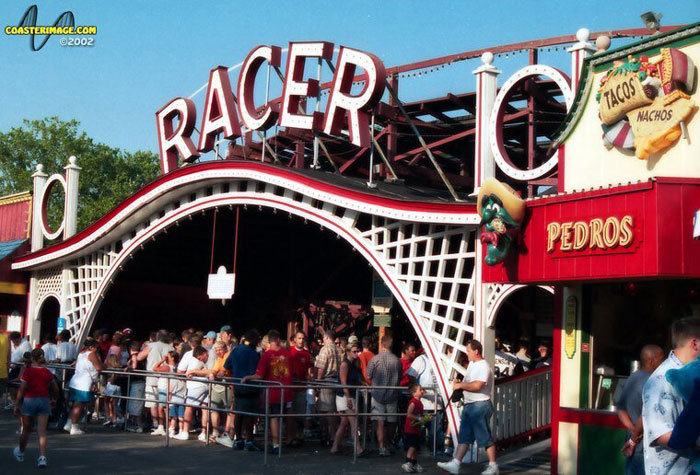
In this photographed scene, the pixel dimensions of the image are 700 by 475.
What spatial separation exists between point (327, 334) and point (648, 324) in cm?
534

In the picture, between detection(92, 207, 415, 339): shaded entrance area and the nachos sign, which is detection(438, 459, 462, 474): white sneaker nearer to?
the nachos sign

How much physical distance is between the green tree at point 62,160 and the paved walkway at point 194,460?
49.8 meters

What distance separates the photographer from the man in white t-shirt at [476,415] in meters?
12.3

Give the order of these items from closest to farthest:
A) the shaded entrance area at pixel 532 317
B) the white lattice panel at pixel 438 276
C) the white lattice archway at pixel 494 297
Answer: the white lattice archway at pixel 494 297, the white lattice panel at pixel 438 276, the shaded entrance area at pixel 532 317

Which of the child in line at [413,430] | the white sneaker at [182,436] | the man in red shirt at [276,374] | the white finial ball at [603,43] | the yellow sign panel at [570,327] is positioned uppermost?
the white finial ball at [603,43]

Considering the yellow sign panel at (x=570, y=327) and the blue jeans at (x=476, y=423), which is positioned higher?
the yellow sign panel at (x=570, y=327)

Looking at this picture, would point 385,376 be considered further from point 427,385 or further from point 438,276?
point 438,276

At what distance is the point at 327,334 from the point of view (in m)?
15.7

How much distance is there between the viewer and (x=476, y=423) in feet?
40.6

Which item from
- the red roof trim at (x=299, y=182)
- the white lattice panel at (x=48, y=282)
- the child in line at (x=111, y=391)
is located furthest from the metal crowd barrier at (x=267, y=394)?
the white lattice panel at (x=48, y=282)

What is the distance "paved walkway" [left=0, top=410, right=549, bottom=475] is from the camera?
12.7m

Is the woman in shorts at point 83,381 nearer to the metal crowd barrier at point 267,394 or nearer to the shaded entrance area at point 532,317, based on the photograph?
the metal crowd barrier at point 267,394

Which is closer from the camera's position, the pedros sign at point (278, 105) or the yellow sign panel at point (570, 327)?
the yellow sign panel at point (570, 327)

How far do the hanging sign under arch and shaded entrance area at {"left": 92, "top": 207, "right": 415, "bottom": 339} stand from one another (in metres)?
9.70
